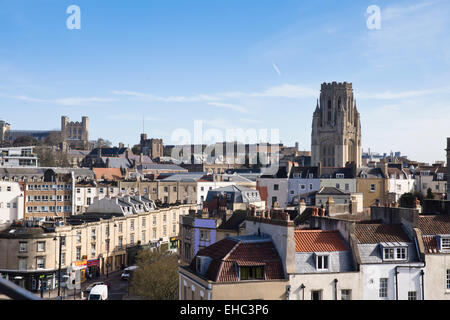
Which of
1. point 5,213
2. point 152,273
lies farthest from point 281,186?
point 152,273

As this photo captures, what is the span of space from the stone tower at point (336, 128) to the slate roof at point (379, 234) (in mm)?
135914

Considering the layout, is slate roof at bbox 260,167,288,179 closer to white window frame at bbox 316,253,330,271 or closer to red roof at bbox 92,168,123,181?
red roof at bbox 92,168,123,181

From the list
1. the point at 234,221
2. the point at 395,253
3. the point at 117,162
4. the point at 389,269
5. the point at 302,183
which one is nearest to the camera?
the point at 389,269

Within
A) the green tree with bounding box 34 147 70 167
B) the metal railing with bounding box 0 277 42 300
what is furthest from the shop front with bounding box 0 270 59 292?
the green tree with bounding box 34 147 70 167

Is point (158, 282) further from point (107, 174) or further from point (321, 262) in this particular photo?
point (107, 174)

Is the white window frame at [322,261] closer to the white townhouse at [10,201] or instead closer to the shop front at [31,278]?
the shop front at [31,278]

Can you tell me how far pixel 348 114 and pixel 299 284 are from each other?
15215cm

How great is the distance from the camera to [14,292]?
6902mm

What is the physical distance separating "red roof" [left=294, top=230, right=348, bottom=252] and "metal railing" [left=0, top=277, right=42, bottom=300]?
59.4 feet

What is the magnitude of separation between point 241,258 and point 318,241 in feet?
13.6

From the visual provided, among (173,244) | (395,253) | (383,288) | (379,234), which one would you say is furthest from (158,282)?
(173,244)

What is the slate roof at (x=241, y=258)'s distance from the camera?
22703 millimetres
